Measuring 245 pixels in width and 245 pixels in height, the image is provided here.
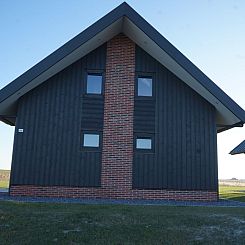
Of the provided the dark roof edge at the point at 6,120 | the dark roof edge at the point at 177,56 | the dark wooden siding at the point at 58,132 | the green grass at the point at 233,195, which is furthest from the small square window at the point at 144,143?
the dark roof edge at the point at 6,120

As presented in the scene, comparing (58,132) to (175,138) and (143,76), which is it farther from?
(175,138)

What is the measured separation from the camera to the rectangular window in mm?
12673

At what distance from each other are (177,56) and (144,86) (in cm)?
205

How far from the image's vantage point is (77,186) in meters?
11.7

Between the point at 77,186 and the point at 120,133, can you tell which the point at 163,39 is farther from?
the point at 77,186

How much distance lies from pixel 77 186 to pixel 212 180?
5.04 metres

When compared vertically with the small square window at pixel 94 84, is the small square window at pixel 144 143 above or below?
below

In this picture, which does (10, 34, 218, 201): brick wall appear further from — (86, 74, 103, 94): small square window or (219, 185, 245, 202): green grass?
(219, 185, 245, 202): green grass

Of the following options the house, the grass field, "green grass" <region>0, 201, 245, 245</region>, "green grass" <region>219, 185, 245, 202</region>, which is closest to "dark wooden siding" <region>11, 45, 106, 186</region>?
the house

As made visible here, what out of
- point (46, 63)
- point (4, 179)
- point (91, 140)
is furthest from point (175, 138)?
point (4, 179)

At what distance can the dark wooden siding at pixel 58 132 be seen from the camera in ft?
38.6

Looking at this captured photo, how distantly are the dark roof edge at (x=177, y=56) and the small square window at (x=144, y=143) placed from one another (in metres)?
2.92

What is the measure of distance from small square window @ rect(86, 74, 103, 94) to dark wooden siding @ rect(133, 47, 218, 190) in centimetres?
157

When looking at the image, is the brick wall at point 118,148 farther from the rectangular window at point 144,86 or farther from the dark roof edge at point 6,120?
the dark roof edge at point 6,120
